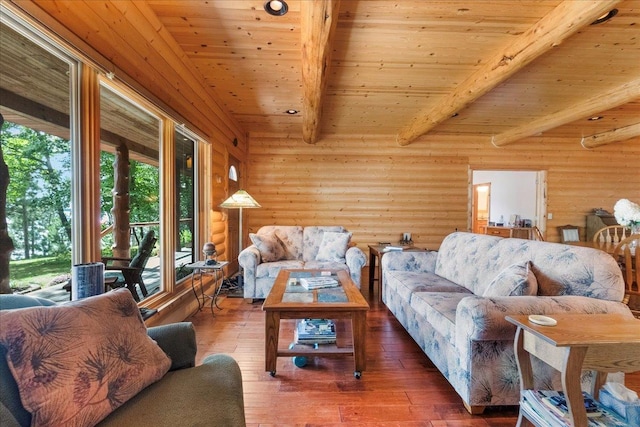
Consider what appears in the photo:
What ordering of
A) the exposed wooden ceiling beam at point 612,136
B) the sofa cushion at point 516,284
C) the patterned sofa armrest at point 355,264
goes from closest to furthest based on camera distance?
the sofa cushion at point 516,284
the patterned sofa armrest at point 355,264
the exposed wooden ceiling beam at point 612,136

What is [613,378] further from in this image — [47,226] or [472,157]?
[472,157]

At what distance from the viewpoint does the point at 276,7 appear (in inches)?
79.4

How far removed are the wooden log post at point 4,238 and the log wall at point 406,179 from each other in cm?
399

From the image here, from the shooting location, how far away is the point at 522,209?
6516mm

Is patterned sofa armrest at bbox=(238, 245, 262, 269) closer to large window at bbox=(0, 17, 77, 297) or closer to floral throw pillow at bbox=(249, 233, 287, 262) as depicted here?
floral throw pillow at bbox=(249, 233, 287, 262)

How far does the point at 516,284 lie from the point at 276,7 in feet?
7.91

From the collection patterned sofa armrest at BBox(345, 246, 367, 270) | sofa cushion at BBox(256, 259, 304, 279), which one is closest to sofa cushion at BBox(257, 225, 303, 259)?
sofa cushion at BBox(256, 259, 304, 279)

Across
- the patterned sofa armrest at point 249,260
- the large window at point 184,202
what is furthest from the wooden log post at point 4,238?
the patterned sofa armrest at point 249,260

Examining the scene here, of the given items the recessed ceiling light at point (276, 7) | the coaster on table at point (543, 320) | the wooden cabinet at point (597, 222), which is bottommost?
the coaster on table at point (543, 320)

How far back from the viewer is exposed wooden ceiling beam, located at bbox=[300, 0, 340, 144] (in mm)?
1727

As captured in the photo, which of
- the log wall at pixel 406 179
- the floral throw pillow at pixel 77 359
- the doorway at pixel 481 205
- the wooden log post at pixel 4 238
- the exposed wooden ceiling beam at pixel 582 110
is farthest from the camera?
the doorway at pixel 481 205

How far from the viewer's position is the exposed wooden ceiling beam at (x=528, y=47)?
1.84m

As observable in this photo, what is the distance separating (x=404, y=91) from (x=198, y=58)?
236 centimetres

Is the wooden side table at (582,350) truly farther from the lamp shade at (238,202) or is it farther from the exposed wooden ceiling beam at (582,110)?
the exposed wooden ceiling beam at (582,110)
